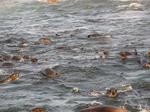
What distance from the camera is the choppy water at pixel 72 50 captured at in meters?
13.9

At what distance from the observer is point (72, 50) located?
64.7 ft

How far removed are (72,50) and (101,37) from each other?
247cm

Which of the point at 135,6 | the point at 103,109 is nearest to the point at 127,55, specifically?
the point at 103,109

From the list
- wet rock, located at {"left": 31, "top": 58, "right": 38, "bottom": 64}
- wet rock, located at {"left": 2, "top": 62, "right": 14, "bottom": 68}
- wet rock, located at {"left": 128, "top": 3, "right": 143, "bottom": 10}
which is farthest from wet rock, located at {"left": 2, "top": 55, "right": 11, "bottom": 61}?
wet rock, located at {"left": 128, "top": 3, "right": 143, "bottom": 10}

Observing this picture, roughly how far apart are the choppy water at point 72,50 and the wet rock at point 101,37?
0.31m

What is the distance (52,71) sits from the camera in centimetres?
1641

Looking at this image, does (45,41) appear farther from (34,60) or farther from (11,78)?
(11,78)

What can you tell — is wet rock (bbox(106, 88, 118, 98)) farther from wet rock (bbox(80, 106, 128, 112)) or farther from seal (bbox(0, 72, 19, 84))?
seal (bbox(0, 72, 19, 84))

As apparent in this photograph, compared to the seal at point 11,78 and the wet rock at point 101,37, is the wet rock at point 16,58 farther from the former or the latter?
the wet rock at point 101,37

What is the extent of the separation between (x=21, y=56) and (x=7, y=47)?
237cm

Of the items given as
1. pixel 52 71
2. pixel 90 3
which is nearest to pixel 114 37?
pixel 52 71

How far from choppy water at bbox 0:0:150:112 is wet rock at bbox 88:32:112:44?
307mm

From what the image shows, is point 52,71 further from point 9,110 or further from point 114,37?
point 114,37

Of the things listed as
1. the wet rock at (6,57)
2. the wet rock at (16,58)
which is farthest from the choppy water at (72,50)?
the wet rock at (6,57)
